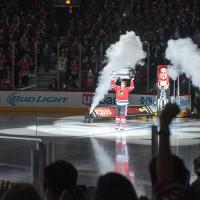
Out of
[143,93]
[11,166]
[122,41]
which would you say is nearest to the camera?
[11,166]

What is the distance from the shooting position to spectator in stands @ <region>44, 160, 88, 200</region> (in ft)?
13.1

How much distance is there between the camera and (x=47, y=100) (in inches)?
1097

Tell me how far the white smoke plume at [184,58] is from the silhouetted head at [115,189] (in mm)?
19800

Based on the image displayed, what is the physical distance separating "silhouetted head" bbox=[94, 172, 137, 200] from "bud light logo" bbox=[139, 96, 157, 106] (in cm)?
2212

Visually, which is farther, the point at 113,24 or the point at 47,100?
A: the point at 113,24

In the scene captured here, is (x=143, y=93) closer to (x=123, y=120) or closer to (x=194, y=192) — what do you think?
(x=123, y=120)

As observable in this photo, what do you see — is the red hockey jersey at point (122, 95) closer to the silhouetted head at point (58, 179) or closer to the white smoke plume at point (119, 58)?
the white smoke plume at point (119, 58)

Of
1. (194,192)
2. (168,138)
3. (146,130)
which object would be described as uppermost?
(168,138)

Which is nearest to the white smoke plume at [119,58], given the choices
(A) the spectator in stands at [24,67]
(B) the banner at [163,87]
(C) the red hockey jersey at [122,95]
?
(B) the banner at [163,87]

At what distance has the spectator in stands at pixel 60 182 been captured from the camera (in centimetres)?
399

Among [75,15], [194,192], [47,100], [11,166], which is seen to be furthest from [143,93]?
[194,192]

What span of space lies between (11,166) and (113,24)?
19.4 m

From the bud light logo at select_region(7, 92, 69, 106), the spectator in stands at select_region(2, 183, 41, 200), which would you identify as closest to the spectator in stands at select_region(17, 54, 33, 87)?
the bud light logo at select_region(7, 92, 69, 106)

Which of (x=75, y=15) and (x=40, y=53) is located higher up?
(x=75, y=15)
